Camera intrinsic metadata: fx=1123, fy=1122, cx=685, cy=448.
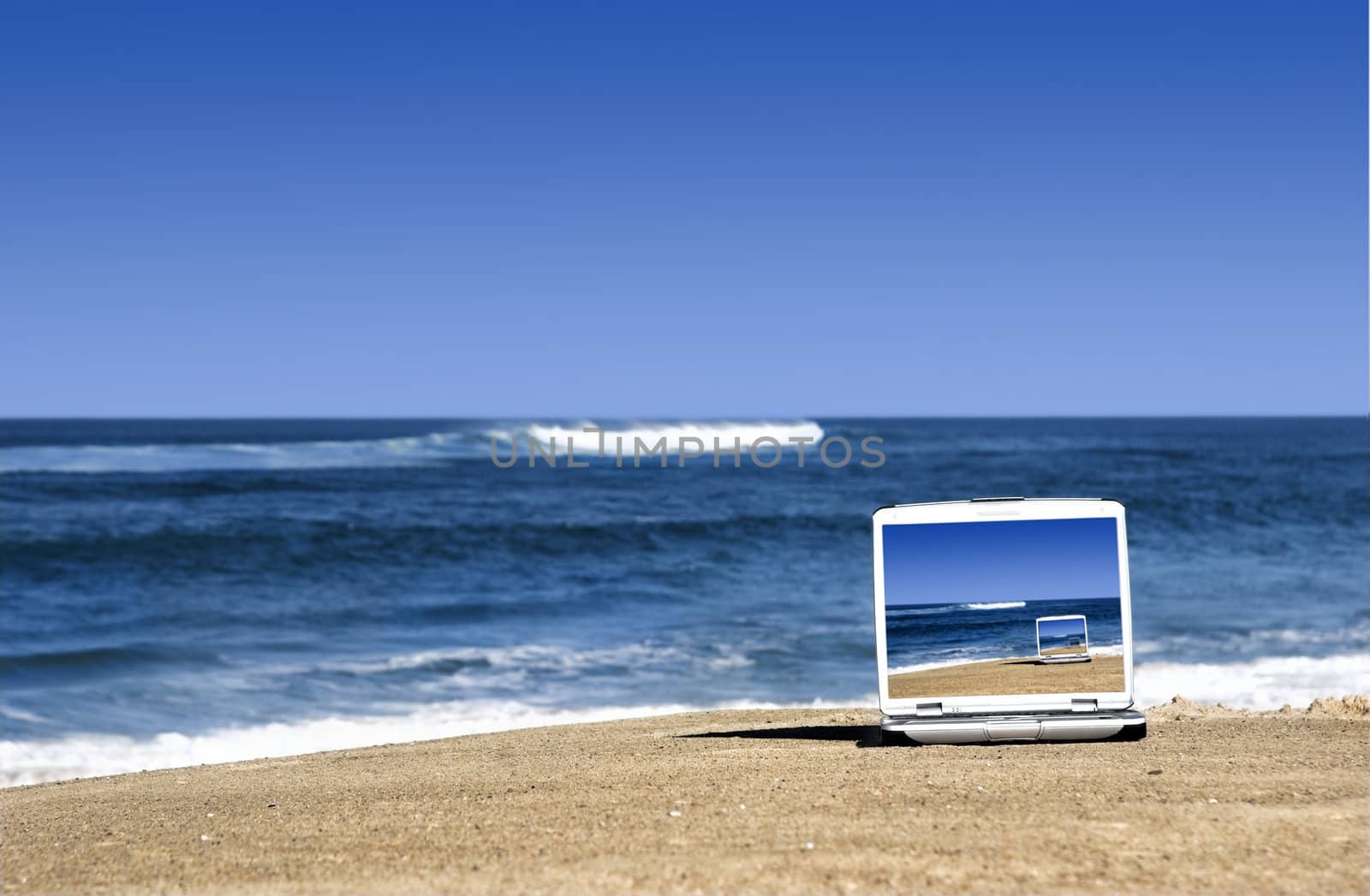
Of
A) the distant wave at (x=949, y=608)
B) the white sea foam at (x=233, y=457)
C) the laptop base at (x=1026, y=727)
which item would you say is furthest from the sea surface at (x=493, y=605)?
the white sea foam at (x=233, y=457)

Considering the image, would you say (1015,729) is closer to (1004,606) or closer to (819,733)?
(1004,606)

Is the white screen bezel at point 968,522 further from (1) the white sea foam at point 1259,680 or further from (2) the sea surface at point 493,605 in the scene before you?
(2) the sea surface at point 493,605

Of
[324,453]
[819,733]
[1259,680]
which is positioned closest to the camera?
[819,733]

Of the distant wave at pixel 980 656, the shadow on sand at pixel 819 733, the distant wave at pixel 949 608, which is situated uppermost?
the distant wave at pixel 949 608

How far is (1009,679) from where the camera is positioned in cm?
522

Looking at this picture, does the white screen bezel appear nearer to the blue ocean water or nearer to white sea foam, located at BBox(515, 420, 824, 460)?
the blue ocean water

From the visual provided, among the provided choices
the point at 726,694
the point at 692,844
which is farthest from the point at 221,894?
the point at 726,694

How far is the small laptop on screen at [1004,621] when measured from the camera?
16.8 ft

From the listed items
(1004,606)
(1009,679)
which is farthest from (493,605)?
(1004,606)

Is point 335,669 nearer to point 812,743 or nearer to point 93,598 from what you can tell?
point 93,598

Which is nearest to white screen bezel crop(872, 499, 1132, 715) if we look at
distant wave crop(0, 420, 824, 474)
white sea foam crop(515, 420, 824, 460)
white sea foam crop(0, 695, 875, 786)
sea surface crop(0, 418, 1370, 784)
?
white sea foam crop(0, 695, 875, 786)

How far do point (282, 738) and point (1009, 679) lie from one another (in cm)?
750

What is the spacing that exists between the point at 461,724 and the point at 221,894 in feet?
23.4

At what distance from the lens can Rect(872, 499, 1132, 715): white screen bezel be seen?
16.9 ft
